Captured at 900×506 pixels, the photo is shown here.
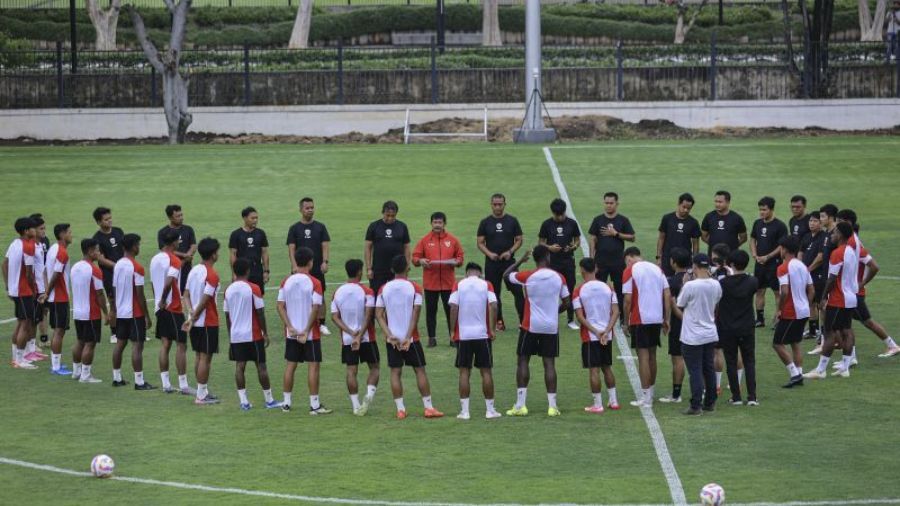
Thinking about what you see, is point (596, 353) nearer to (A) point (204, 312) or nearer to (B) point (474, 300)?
(B) point (474, 300)

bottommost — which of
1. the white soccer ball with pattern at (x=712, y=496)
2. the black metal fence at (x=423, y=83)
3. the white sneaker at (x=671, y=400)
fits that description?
the white soccer ball with pattern at (x=712, y=496)

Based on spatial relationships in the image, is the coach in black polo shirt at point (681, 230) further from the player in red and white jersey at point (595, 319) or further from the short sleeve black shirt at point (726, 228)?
the player in red and white jersey at point (595, 319)

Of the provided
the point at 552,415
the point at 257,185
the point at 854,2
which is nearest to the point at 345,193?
the point at 257,185

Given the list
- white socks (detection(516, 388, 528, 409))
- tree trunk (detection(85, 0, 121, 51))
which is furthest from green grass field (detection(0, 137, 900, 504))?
tree trunk (detection(85, 0, 121, 51))

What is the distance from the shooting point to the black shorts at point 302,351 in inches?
643

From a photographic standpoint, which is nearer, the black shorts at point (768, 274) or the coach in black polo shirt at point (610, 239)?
the coach in black polo shirt at point (610, 239)

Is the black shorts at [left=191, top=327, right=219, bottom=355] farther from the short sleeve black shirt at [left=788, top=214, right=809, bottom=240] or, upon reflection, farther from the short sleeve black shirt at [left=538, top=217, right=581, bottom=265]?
Answer: the short sleeve black shirt at [left=788, top=214, right=809, bottom=240]

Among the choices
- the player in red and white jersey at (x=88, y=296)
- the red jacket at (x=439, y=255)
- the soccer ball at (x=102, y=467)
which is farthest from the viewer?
the red jacket at (x=439, y=255)

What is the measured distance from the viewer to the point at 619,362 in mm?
19250

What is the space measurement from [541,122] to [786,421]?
1117 inches

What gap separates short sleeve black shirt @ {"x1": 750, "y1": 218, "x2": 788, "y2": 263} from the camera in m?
20.5

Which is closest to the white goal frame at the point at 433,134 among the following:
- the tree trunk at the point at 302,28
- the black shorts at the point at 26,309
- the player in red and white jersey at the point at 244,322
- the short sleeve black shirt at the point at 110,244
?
the tree trunk at the point at 302,28

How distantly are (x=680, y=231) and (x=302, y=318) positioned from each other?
21.9ft

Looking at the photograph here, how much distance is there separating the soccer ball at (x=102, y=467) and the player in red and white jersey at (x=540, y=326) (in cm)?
477
